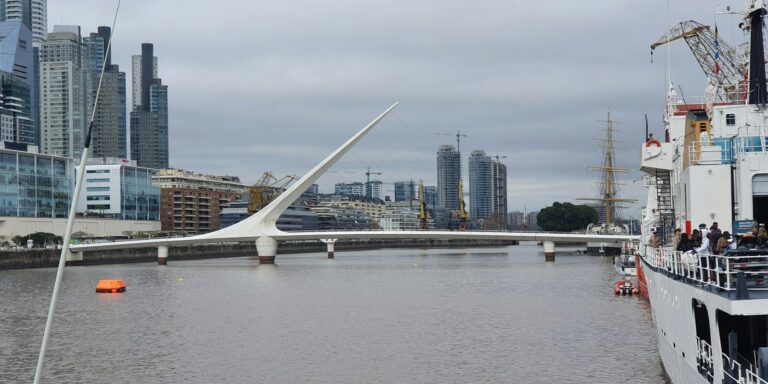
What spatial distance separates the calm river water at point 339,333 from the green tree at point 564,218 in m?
107

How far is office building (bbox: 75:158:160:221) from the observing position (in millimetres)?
115438

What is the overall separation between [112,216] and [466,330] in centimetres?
9493

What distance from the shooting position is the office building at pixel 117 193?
115438 mm

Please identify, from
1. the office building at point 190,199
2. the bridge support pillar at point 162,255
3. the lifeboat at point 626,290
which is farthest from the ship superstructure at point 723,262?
the office building at point 190,199

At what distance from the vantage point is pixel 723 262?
10.3 metres

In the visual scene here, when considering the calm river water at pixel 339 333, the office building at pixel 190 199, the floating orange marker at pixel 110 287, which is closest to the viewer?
the calm river water at pixel 339 333

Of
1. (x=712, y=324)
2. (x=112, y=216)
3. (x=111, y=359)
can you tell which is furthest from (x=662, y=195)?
(x=112, y=216)

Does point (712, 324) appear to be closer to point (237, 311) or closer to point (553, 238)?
point (237, 311)

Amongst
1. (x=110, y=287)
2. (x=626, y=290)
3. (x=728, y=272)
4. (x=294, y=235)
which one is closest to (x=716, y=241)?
(x=728, y=272)

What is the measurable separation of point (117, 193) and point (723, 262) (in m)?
112

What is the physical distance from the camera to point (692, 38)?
4697cm

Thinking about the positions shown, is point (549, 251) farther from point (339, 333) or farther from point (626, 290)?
point (339, 333)

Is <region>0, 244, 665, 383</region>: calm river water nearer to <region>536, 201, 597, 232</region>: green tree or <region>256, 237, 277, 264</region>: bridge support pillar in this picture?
<region>256, 237, 277, 264</region>: bridge support pillar

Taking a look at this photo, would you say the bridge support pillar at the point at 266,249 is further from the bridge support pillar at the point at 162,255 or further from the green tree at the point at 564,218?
the green tree at the point at 564,218
